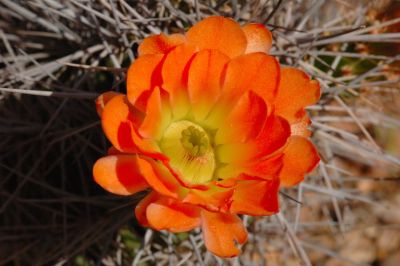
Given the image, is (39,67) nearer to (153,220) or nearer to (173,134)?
(173,134)

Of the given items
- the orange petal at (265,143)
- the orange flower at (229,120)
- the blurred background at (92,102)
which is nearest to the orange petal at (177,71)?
the orange flower at (229,120)

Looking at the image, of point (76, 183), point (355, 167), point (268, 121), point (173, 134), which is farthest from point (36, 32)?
point (355, 167)

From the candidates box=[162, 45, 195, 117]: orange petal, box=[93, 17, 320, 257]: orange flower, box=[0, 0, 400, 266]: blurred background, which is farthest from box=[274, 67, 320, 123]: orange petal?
box=[0, 0, 400, 266]: blurred background

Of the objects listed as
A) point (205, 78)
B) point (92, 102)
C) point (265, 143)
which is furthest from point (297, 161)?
point (92, 102)

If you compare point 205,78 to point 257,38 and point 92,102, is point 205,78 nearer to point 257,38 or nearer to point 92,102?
point 257,38

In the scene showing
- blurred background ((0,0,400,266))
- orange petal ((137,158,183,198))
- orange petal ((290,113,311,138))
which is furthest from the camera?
blurred background ((0,0,400,266))

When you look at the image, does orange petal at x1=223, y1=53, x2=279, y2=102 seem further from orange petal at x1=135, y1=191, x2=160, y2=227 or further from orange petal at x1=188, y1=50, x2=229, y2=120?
orange petal at x1=135, y1=191, x2=160, y2=227

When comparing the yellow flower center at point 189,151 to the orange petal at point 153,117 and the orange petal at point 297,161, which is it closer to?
the orange petal at point 153,117
